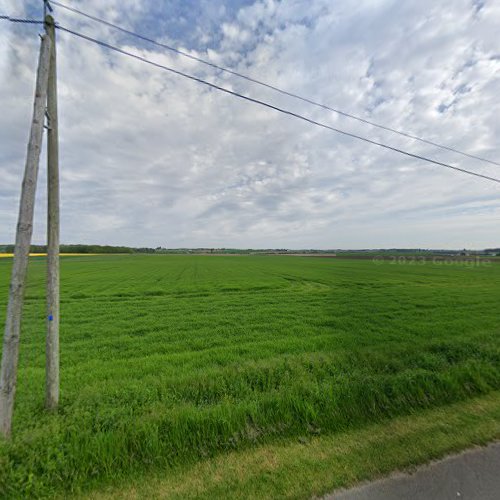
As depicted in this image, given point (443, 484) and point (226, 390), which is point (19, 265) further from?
point (443, 484)

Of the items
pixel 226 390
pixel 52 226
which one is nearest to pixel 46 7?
pixel 52 226

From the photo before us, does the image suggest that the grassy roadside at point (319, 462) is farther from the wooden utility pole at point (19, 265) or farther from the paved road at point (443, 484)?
the wooden utility pole at point (19, 265)

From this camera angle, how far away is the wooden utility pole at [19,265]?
3.27m

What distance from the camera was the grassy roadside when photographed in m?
2.77

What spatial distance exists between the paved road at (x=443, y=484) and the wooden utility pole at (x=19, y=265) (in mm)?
4225

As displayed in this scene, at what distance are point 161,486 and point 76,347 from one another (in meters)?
6.07

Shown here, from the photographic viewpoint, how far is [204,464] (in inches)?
124

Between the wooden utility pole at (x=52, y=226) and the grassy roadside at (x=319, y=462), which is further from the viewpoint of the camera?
the wooden utility pole at (x=52, y=226)

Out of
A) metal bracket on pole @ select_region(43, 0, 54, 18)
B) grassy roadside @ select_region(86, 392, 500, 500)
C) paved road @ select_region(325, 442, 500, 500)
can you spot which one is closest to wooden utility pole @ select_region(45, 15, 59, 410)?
metal bracket on pole @ select_region(43, 0, 54, 18)

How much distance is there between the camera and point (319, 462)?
3115mm

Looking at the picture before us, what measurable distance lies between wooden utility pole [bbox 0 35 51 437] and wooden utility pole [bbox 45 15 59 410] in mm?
321

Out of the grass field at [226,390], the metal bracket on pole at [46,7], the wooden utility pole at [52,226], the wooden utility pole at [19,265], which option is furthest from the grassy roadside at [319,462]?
the metal bracket on pole at [46,7]

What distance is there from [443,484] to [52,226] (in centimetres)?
622

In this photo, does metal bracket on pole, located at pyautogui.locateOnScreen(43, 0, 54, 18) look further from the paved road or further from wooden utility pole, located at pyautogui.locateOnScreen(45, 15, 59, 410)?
the paved road
